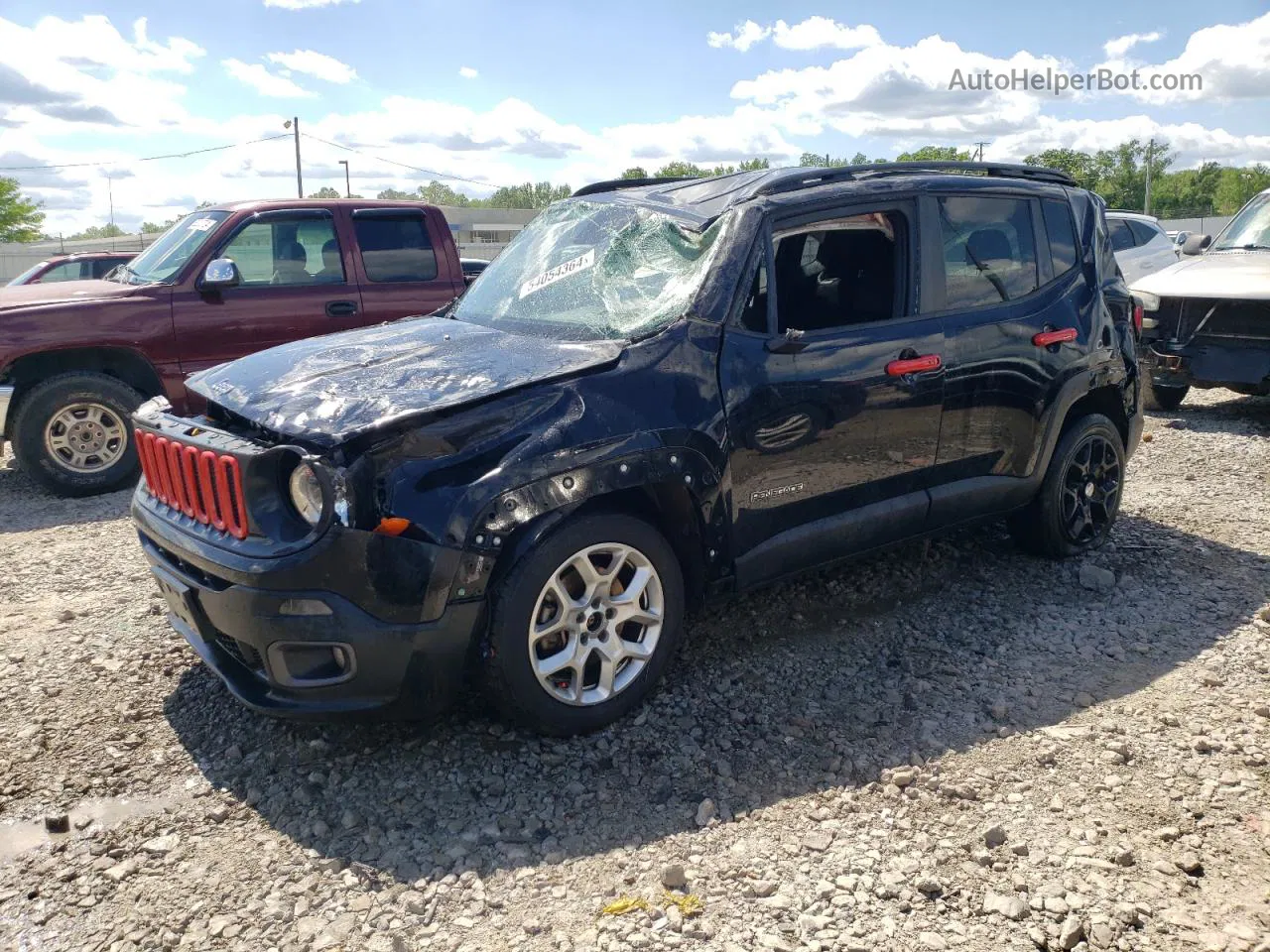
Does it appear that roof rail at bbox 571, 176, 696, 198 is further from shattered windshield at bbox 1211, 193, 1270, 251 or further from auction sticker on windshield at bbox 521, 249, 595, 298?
shattered windshield at bbox 1211, 193, 1270, 251

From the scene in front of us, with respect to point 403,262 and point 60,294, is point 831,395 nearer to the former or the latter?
point 403,262

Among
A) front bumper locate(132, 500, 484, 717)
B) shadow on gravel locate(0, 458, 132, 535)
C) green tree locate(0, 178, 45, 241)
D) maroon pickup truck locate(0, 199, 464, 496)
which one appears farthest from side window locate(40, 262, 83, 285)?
green tree locate(0, 178, 45, 241)

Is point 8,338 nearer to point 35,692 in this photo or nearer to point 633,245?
point 35,692

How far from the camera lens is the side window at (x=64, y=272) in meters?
15.1

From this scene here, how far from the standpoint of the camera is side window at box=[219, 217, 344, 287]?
24.8 feet

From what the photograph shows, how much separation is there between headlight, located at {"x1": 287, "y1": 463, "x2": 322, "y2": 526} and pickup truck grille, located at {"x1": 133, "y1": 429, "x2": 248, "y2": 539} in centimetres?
16

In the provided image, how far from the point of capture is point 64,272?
15.5 meters

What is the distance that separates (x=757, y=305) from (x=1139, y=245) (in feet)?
38.6

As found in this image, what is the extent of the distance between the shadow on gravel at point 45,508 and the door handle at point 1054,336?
5639mm

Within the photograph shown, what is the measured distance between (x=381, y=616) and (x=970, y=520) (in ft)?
9.36

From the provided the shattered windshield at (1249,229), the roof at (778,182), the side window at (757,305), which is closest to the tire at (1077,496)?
the roof at (778,182)

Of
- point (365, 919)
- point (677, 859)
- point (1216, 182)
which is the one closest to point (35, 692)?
point (365, 919)

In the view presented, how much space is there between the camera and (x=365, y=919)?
2.69m

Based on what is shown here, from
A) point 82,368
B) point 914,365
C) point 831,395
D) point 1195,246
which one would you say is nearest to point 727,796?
point 831,395
